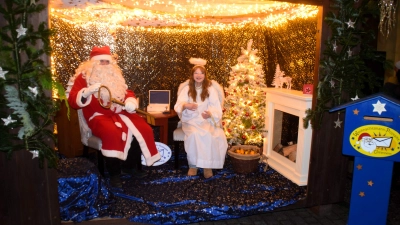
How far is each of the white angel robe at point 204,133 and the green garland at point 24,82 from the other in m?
2.11

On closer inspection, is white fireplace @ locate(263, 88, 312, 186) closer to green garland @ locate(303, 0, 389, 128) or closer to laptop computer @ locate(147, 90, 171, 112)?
green garland @ locate(303, 0, 389, 128)

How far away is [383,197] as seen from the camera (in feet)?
10.2

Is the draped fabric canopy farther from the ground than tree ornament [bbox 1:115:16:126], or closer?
farther from the ground

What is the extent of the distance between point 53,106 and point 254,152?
305 centimetres

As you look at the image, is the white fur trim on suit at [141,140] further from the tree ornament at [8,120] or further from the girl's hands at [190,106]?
the tree ornament at [8,120]

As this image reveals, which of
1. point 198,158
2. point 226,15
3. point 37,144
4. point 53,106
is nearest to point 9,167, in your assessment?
point 37,144

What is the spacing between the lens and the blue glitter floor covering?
11.3ft

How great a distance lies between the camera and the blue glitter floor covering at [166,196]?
3434 millimetres

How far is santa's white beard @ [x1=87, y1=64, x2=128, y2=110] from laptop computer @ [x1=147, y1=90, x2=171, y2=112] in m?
1.23

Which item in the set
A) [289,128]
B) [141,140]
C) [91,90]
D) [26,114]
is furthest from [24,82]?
[289,128]

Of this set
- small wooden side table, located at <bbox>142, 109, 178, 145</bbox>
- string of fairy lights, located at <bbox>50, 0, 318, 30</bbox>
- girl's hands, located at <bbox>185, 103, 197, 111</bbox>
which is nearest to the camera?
girl's hands, located at <bbox>185, 103, 197, 111</bbox>

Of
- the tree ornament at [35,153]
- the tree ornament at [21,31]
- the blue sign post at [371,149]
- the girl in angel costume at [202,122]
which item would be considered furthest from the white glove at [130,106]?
the blue sign post at [371,149]

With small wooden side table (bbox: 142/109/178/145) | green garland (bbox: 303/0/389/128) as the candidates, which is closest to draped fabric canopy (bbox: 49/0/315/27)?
green garland (bbox: 303/0/389/128)

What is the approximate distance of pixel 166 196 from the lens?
3.87 m
